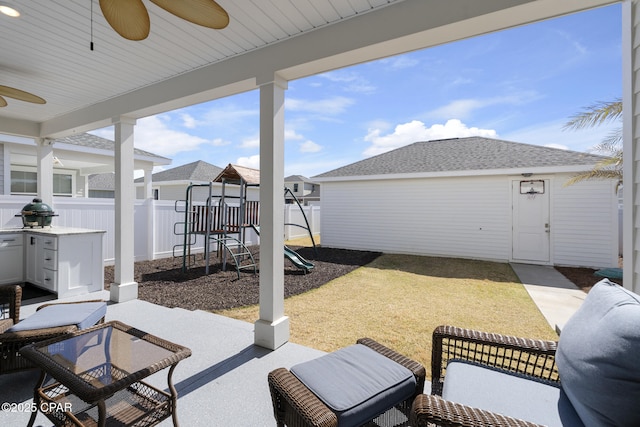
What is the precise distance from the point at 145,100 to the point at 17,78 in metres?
1.78

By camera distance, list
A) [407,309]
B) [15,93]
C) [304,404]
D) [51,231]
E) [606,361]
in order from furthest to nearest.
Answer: [51,231], [407,309], [15,93], [304,404], [606,361]

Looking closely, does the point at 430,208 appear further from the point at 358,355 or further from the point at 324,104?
the point at 358,355

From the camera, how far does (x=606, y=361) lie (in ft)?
3.67

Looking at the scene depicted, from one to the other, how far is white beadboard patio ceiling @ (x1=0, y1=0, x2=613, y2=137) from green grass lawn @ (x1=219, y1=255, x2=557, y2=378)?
3.00 meters

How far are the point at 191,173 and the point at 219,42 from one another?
17.5 m

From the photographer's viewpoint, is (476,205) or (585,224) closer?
(585,224)

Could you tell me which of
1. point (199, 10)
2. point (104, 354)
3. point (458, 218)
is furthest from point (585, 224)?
point (104, 354)

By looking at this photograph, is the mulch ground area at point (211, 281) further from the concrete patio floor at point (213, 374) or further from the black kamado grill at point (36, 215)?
the black kamado grill at point (36, 215)

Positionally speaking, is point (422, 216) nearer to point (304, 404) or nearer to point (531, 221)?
point (531, 221)

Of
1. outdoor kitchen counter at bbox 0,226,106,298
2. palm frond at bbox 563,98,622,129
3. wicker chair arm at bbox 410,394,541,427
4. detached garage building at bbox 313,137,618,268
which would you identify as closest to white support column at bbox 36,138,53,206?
outdoor kitchen counter at bbox 0,226,106,298

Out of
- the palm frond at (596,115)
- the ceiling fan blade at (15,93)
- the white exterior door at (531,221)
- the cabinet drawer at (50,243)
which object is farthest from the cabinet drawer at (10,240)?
the white exterior door at (531,221)

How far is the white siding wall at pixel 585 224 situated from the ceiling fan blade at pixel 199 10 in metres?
9.70

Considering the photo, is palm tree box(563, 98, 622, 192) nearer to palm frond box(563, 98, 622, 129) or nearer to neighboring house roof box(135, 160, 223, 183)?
palm frond box(563, 98, 622, 129)

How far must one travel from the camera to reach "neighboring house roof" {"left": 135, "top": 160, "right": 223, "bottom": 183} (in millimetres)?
18841
